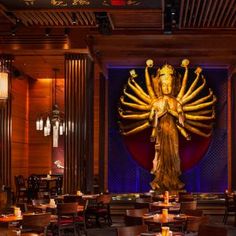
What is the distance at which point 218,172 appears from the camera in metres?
17.5

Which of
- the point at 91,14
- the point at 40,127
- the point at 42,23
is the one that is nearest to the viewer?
the point at 91,14

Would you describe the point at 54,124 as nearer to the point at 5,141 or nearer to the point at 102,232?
the point at 5,141

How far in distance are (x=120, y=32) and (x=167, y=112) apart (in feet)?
10.9

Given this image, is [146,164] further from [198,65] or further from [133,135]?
[198,65]

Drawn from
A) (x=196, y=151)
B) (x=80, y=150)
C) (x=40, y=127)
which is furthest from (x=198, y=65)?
(x=80, y=150)

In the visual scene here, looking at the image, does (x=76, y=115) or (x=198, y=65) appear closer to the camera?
(x=76, y=115)

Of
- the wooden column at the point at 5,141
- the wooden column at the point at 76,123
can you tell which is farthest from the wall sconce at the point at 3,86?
the wooden column at the point at 5,141

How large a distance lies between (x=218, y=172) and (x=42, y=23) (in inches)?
312

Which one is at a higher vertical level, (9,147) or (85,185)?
(9,147)

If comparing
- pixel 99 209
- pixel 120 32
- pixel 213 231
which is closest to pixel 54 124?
pixel 120 32

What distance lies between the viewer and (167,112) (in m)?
15.8

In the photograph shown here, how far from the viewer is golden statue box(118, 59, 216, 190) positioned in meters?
15.8

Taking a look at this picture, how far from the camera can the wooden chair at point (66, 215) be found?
→ 9.43 m

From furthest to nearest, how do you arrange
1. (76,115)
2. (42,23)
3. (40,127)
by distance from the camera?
(40,127) → (76,115) → (42,23)
